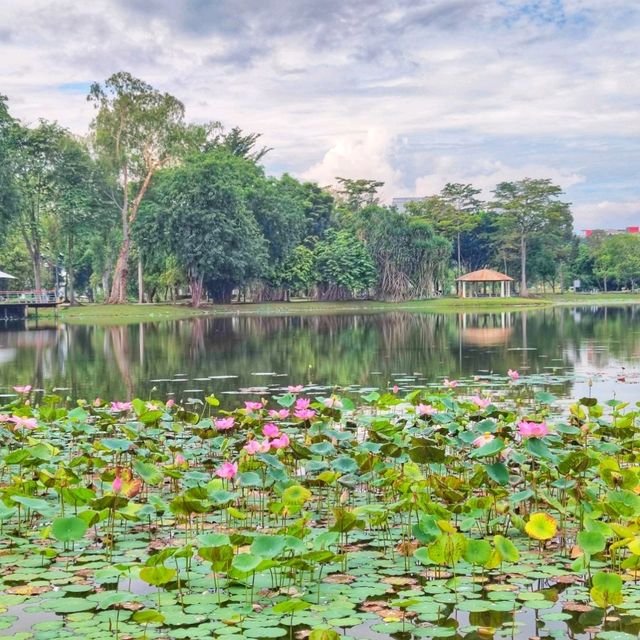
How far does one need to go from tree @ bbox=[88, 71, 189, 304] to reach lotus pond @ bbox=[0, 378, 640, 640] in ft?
150

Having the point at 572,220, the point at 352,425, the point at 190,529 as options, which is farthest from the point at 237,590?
the point at 572,220

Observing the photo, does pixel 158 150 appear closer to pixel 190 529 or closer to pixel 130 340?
pixel 130 340

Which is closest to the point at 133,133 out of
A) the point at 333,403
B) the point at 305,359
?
the point at 305,359

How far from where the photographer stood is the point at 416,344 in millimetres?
24328

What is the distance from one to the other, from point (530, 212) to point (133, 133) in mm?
36381

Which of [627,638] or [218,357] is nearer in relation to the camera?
[627,638]

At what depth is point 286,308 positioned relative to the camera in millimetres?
58062

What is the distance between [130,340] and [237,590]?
23945 millimetres

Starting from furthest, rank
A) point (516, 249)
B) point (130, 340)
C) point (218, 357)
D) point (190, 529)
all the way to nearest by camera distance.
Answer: point (516, 249)
point (130, 340)
point (218, 357)
point (190, 529)

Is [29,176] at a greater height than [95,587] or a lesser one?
greater

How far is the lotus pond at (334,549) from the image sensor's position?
13.6 ft

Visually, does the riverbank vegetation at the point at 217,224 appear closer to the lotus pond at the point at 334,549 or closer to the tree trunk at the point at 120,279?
the tree trunk at the point at 120,279

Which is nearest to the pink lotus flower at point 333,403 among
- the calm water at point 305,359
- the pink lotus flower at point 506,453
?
the pink lotus flower at point 506,453

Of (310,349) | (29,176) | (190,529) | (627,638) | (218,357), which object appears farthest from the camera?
(29,176)
